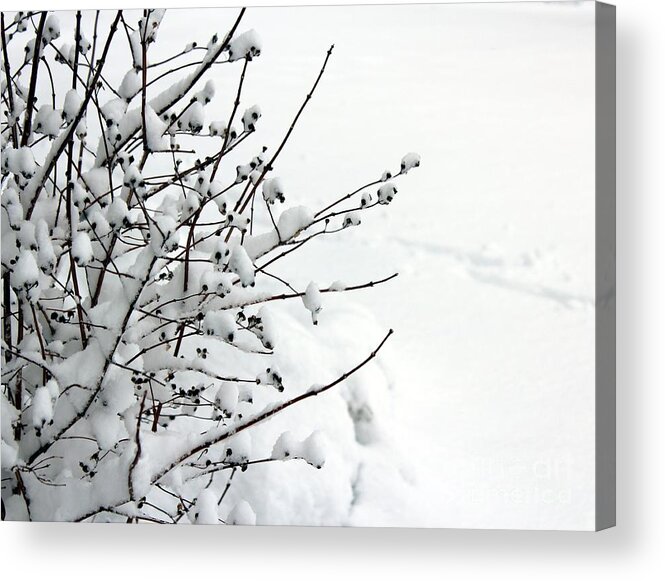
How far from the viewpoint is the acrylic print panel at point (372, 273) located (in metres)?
1.77

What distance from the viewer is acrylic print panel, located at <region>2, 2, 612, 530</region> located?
5.81 ft

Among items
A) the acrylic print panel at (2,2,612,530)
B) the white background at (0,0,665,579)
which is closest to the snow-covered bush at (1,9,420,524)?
the acrylic print panel at (2,2,612,530)

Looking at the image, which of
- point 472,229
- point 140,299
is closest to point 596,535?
point 472,229

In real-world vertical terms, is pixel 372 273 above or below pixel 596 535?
above

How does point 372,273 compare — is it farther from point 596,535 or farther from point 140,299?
point 596,535

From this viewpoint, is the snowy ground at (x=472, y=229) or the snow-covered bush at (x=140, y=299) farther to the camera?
the snowy ground at (x=472, y=229)

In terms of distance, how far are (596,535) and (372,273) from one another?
2.18 feet

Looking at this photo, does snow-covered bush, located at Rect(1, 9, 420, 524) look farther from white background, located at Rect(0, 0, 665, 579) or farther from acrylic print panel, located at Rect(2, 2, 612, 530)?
white background, located at Rect(0, 0, 665, 579)

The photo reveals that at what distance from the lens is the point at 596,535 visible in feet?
6.20

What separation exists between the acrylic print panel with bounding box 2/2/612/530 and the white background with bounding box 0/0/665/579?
8 cm

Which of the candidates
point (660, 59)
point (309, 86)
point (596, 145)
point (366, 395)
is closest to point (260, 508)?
point (366, 395)

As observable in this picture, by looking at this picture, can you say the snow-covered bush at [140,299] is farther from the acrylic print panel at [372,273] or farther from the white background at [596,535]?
the white background at [596,535]

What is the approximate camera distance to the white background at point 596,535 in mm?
1829

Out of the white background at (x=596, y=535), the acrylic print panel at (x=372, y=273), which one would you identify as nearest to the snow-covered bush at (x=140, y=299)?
the acrylic print panel at (x=372, y=273)
